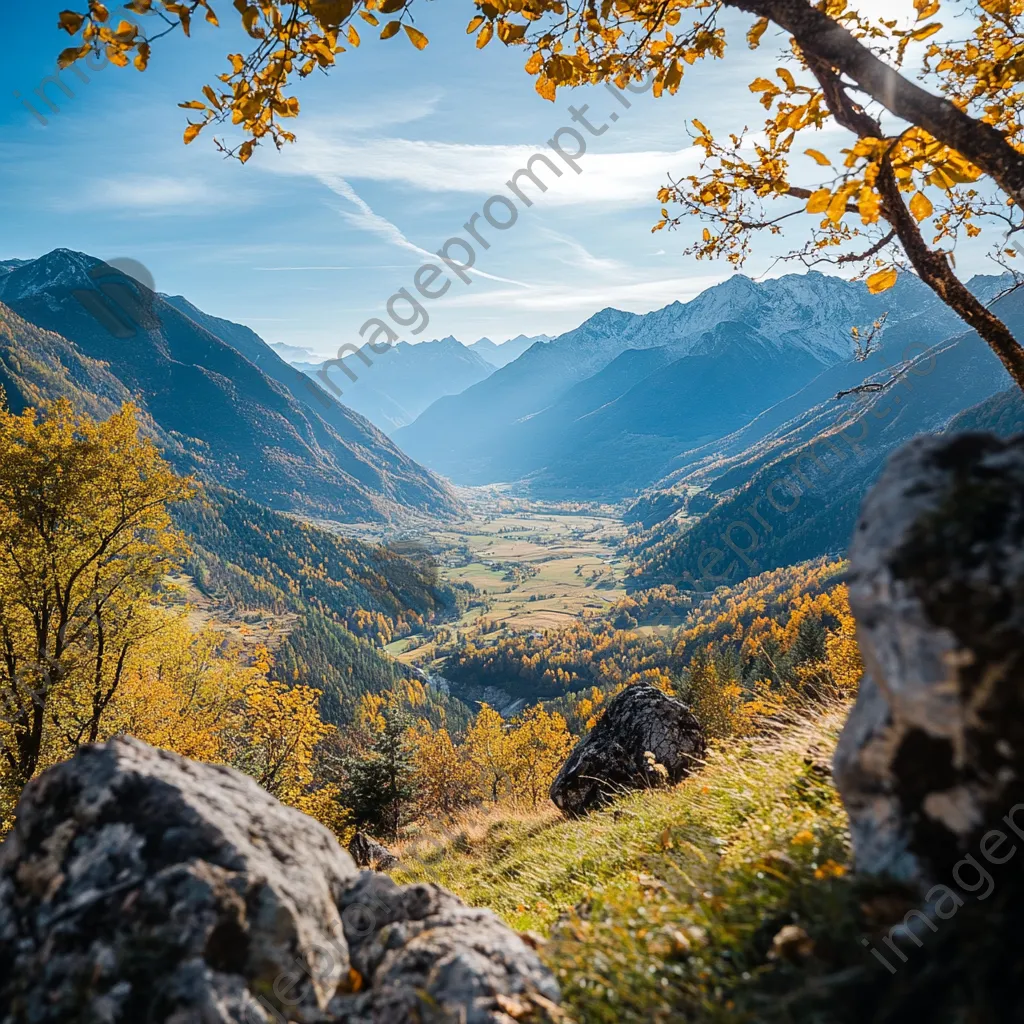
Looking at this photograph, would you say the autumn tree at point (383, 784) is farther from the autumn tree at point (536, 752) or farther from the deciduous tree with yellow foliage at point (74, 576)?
the autumn tree at point (536, 752)

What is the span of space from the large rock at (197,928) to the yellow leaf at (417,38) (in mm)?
5059

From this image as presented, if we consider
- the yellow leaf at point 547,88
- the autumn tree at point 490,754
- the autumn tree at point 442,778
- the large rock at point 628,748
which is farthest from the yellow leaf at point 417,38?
the autumn tree at point 490,754

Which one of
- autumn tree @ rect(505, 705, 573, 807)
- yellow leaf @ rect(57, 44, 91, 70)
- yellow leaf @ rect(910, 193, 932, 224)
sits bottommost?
autumn tree @ rect(505, 705, 573, 807)

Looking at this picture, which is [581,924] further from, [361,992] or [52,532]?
[52,532]

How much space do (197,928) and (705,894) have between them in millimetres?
3069

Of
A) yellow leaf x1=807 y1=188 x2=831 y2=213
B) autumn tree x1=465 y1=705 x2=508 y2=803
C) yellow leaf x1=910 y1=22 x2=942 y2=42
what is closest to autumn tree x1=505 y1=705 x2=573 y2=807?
autumn tree x1=465 y1=705 x2=508 y2=803

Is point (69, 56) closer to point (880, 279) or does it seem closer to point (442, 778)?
point (880, 279)

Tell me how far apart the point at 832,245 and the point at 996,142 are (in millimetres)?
3464

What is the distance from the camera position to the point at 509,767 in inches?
2028

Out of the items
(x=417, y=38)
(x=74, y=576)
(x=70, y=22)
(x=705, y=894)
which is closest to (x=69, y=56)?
(x=70, y=22)

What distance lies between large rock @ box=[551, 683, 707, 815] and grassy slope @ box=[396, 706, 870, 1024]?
6886 millimetres

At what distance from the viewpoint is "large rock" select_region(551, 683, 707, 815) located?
13961 millimetres

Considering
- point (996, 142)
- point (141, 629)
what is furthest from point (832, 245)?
point (141, 629)

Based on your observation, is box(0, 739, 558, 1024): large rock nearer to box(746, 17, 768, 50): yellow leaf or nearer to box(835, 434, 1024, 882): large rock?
box(835, 434, 1024, 882): large rock
